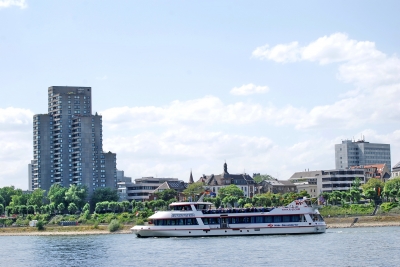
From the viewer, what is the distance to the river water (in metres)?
87.2

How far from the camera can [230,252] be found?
3920 inches

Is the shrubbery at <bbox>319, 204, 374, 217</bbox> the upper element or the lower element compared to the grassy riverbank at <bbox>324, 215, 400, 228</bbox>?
upper

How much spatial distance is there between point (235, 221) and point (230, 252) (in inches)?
1314

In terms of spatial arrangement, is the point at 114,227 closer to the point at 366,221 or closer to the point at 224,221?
the point at 224,221

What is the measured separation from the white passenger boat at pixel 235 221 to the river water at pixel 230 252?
331 centimetres

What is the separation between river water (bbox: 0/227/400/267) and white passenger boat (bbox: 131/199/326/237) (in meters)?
3.31

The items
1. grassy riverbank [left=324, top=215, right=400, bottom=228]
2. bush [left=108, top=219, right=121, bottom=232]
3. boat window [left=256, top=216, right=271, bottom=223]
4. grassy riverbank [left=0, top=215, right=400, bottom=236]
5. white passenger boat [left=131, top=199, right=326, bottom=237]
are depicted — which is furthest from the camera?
bush [left=108, top=219, right=121, bottom=232]

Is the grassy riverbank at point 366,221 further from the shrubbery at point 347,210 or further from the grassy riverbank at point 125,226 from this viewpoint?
the shrubbery at point 347,210

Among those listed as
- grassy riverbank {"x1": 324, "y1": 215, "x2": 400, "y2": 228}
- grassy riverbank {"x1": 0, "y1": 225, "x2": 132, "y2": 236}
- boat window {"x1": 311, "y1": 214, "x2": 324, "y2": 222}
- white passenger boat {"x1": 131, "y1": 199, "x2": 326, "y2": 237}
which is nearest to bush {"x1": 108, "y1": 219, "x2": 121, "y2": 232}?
grassy riverbank {"x1": 0, "y1": 225, "x2": 132, "y2": 236}

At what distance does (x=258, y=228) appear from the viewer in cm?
13100

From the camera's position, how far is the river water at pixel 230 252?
286 feet

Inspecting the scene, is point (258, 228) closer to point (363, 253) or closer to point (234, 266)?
point (363, 253)

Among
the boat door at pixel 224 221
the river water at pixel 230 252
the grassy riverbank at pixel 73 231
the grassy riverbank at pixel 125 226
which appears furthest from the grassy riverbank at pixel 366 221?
the grassy riverbank at pixel 73 231

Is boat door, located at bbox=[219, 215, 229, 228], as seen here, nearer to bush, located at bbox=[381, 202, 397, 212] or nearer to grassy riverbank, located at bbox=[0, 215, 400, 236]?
grassy riverbank, located at bbox=[0, 215, 400, 236]
